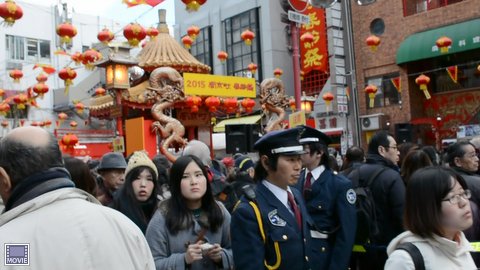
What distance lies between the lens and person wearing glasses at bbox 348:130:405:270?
414 centimetres

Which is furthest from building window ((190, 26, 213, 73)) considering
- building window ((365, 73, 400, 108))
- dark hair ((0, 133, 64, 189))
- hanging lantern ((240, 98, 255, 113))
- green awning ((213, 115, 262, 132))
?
dark hair ((0, 133, 64, 189))

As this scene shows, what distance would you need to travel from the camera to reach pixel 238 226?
3.06 metres

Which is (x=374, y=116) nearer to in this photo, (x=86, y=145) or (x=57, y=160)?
(x=86, y=145)

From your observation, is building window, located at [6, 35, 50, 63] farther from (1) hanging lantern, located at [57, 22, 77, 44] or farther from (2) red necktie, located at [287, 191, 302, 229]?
(2) red necktie, located at [287, 191, 302, 229]

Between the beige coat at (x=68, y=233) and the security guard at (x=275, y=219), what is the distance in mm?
1160

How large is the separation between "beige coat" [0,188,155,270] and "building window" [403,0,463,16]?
24.2 m

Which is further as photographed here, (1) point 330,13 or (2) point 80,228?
(1) point 330,13

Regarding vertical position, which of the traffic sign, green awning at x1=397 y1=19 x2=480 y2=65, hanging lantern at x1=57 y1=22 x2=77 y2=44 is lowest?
the traffic sign

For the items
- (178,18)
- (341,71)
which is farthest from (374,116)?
(178,18)

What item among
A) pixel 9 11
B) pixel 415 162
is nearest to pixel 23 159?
pixel 415 162

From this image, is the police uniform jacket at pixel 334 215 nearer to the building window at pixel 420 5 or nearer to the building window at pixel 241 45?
the building window at pixel 420 5

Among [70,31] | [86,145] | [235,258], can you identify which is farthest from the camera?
[86,145]

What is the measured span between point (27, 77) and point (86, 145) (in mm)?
7092

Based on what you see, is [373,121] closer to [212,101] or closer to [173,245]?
[212,101]
